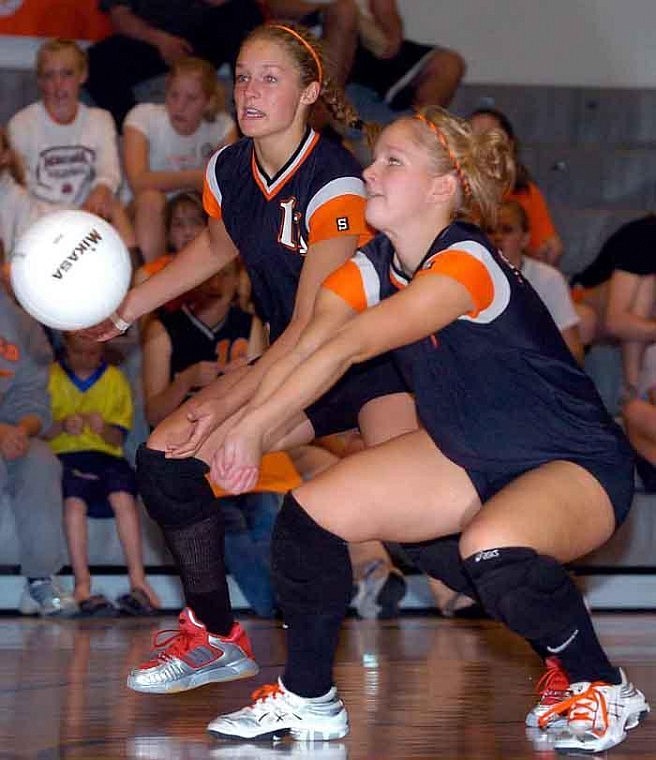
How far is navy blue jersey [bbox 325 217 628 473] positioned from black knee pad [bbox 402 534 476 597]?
28cm

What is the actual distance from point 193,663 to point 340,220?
3.82 feet

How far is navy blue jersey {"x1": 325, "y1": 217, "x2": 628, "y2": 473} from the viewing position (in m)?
3.25

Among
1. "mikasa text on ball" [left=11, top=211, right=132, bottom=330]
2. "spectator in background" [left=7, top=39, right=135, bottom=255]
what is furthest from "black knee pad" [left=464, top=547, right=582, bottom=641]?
"spectator in background" [left=7, top=39, right=135, bottom=255]

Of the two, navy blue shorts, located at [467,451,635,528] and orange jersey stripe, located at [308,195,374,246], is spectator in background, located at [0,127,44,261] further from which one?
navy blue shorts, located at [467,451,635,528]

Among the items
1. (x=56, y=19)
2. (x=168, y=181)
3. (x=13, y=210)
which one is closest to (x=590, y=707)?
(x=13, y=210)

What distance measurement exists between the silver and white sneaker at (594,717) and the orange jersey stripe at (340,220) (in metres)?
1.19

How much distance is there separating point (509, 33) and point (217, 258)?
5932 millimetres

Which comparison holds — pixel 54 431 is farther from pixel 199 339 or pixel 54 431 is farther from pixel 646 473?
pixel 646 473

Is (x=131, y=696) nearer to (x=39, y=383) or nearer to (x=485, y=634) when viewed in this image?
(x=485, y=634)

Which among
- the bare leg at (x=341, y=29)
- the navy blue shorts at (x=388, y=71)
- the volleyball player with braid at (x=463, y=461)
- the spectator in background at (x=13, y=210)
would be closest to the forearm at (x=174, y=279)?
the volleyball player with braid at (x=463, y=461)

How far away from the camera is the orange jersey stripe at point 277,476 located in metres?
5.95

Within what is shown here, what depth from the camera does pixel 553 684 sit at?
139 inches

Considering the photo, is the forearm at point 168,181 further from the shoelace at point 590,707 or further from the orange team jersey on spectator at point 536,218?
the shoelace at point 590,707

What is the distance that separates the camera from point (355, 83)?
8180mm
